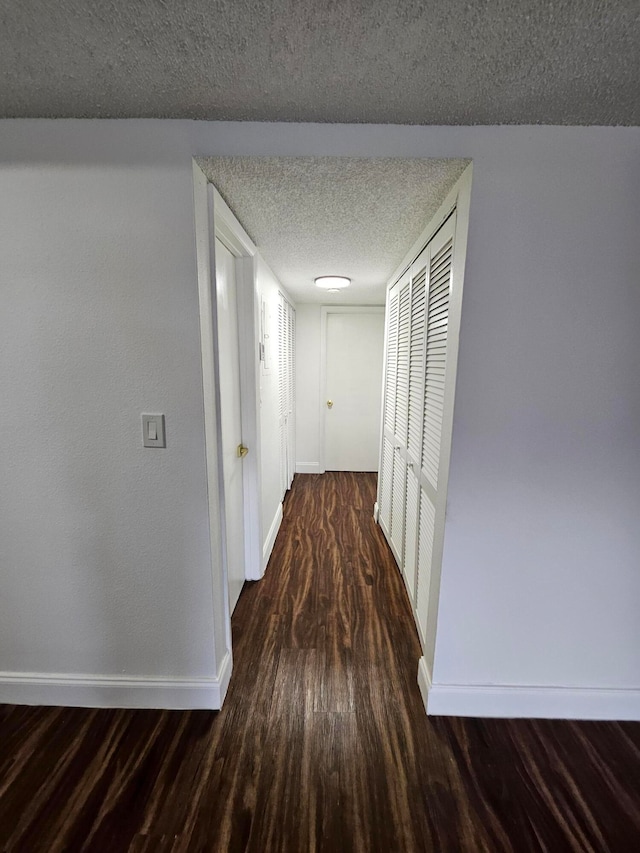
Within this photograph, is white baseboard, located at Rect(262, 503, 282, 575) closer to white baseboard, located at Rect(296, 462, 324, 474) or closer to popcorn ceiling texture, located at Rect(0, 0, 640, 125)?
white baseboard, located at Rect(296, 462, 324, 474)

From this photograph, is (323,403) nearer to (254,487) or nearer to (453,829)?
(254,487)

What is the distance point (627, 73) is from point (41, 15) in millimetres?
1402

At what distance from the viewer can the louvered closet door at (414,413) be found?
163 centimetres

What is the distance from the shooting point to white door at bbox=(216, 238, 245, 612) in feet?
5.04

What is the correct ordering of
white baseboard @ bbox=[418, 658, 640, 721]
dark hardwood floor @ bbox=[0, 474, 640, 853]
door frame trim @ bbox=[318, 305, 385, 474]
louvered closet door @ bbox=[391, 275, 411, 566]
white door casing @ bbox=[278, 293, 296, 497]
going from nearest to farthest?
dark hardwood floor @ bbox=[0, 474, 640, 853] < white baseboard @ bbox=[418, 658, 640, 721] < louvered closet door @ bbox=[391, 275, 411, 566] < white door casing @ bbox=[278, 293, 296, 497] < door frame trim @ bbox=[318, 305, 385, 474]

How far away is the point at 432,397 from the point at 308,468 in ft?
9.30

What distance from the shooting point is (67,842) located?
954 millimetres

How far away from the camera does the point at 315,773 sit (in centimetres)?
111

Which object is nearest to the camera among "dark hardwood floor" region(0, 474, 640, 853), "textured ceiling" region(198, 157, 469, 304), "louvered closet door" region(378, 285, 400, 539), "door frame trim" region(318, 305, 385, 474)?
"dark hardwood floor" region(0, 474, 640, 853)

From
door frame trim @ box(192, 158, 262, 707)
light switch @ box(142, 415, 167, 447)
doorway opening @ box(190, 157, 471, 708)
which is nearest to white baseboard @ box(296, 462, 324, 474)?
doorway opening @ box(190, 157, 471, 708)

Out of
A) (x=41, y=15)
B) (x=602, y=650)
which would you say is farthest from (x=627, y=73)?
(x=602, y=650)

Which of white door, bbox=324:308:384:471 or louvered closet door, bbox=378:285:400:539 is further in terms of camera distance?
white door, bbox=324:308:384:471

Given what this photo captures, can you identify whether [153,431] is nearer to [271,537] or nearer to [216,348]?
[216,348]

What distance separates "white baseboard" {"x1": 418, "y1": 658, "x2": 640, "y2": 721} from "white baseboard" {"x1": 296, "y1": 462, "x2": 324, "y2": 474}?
9.55 feet
